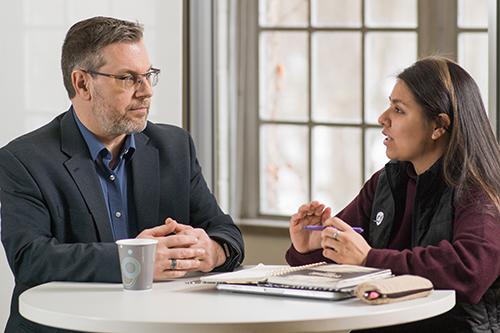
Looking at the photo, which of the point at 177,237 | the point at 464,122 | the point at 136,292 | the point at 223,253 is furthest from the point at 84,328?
the point at 464,122

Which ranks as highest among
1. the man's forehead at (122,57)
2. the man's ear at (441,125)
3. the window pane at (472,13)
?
the window pane at (472,13)

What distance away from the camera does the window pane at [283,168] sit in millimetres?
4652

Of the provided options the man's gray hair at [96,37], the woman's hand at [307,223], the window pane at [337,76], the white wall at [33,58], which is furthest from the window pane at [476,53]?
the man's gray hair at [96,37]

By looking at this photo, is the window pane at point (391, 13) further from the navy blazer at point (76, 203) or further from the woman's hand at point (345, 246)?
the woman's hand at point (345, 246)

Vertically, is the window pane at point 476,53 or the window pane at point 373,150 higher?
the window pane at point 476,53

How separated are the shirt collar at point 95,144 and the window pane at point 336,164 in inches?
86.0

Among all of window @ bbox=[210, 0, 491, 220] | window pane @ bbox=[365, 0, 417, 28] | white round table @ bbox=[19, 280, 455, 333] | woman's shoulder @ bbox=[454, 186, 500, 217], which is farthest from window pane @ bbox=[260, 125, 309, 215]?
white round table @ bbox=[19, 280, 455, 333]

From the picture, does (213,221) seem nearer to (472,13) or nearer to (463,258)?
(463,258)

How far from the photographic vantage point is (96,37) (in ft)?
7.89

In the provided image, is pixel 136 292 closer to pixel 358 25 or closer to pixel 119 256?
pixel 119 256

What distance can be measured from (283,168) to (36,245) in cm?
268

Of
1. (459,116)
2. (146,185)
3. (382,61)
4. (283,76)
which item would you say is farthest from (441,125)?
(283,76)

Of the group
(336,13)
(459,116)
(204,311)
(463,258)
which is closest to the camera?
(204,311)

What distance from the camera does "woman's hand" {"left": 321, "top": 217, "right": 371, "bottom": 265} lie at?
2131 millimetres
